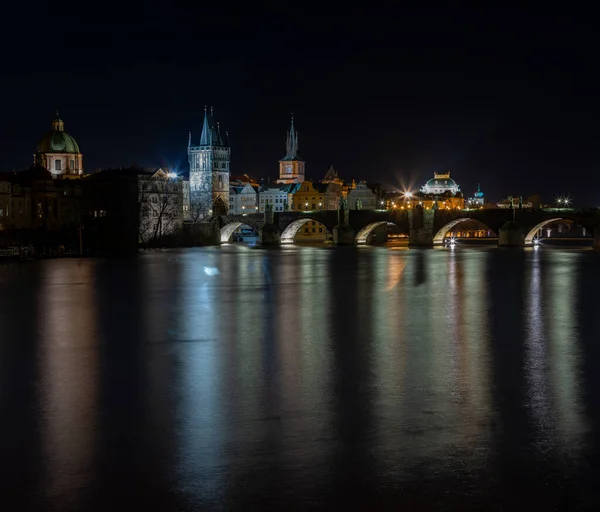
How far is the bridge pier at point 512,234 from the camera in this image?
7881 centimetres

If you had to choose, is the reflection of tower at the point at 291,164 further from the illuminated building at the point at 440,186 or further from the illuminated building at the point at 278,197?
→ the illuminated building at the point at 440,186

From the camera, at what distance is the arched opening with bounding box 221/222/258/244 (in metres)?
106

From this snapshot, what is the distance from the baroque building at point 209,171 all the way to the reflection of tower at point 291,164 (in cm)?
2369

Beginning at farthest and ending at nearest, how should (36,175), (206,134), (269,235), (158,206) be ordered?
(206,134) < (269,235) < (158,206) < (36,175)

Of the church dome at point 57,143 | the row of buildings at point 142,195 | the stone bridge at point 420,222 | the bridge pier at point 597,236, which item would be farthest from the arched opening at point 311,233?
the bridge pier at point 597,236

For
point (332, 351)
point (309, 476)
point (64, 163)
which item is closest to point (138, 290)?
point (332, 351)

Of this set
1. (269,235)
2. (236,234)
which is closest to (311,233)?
(236,234)

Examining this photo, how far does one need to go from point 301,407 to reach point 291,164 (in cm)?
13900

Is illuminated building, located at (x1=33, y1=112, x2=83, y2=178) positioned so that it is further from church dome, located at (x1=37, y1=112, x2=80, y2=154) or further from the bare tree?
the bare tree

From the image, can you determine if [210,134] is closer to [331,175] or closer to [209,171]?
[209,171]

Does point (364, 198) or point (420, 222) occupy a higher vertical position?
point (364, 198)

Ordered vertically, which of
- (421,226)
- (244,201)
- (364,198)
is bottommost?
(421,226)

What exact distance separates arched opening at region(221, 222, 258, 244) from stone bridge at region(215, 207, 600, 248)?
5.03ft

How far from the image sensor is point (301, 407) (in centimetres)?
1163
